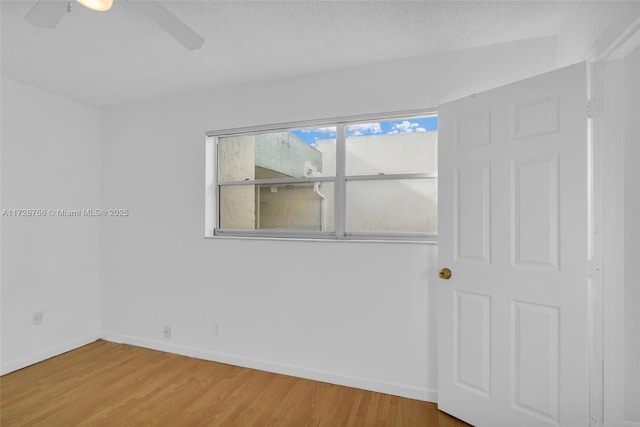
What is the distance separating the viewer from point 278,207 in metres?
2.69

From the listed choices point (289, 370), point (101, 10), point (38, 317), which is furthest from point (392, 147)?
point (38, 317)

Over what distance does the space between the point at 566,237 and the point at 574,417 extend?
0.91m

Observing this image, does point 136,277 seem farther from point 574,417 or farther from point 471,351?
point 574,417

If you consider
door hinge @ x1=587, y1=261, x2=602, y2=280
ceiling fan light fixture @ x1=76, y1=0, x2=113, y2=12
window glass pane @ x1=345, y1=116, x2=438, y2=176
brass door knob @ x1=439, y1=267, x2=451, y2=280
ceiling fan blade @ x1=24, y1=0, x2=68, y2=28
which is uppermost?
ceiling fan blade @ x1=24, y1=0, x2=68, y2=28

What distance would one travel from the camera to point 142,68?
2.38 m

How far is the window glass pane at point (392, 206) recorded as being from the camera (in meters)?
2.23

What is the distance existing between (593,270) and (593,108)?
2.60ft

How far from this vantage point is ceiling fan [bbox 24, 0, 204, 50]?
1.28 metres

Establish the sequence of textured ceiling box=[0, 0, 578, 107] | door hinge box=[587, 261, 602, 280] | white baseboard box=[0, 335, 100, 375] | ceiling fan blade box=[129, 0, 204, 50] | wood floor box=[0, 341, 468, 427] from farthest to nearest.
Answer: white baseboard box=[0, 335, 100, 375] < wood floor box=[0, 341, 468, 427] < textured ceiling box=[0, 0, 578, 107] < door hinge box=[587, 261, 602, 280] < ceiling fan blade box=[129, 0, 204, 50]

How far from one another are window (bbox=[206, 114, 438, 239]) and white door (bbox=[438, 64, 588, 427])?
11.2 inches

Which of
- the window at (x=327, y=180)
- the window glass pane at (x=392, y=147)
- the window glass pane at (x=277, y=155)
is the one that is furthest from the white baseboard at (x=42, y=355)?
the window glass pane at (x=392, y=147)

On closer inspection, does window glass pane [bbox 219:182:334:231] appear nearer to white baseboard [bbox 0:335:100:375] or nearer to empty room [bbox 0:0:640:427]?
empty room [bbox 0:0:640:427]

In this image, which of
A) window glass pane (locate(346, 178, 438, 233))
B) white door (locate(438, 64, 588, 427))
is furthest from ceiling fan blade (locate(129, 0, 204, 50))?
white door (locate(438, 64, 588, 427))

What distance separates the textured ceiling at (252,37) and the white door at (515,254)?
0.46m
